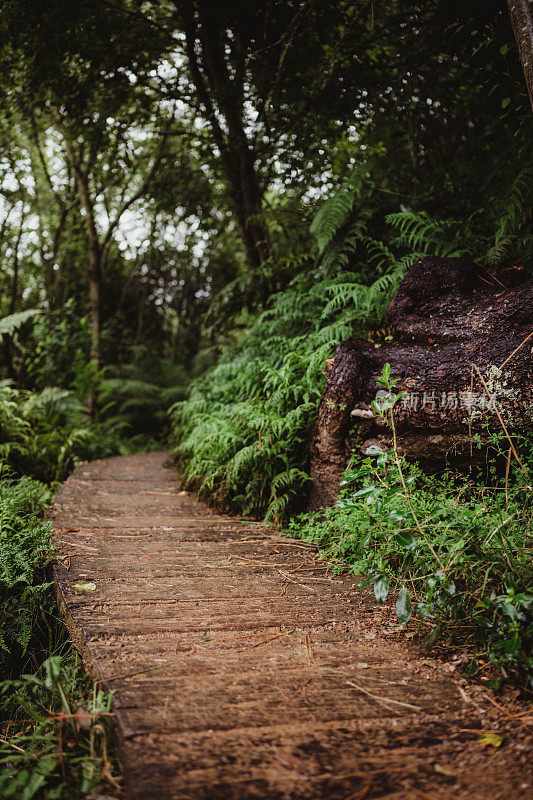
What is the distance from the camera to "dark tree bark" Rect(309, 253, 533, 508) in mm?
2600

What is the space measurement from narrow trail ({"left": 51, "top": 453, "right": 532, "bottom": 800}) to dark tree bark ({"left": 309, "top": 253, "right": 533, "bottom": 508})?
94cm

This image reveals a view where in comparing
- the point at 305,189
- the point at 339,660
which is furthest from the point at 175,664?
the point at 305,189

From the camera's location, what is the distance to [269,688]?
142 centimetres

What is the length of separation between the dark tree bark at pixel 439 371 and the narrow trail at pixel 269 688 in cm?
94

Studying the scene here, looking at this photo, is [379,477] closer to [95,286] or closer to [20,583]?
[20,583]

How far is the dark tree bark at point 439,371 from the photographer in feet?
8.53

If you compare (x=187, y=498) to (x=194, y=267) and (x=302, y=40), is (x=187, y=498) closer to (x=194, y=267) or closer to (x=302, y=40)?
(x=302, y=40)

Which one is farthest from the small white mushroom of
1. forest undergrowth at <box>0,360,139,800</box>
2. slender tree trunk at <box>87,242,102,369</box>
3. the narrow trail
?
slender tree trunk at <box>87,242,102,369</box>

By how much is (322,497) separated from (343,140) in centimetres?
449

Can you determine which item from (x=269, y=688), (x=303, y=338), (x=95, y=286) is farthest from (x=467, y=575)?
(x=95, y=286)

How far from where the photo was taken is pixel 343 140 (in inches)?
211

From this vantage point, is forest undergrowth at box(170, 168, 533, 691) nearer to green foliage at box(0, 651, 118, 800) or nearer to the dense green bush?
the dense green bush

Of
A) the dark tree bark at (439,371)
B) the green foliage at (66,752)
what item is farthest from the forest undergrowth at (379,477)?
the green foliage at (66,752)

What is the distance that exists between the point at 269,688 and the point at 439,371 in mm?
2141
